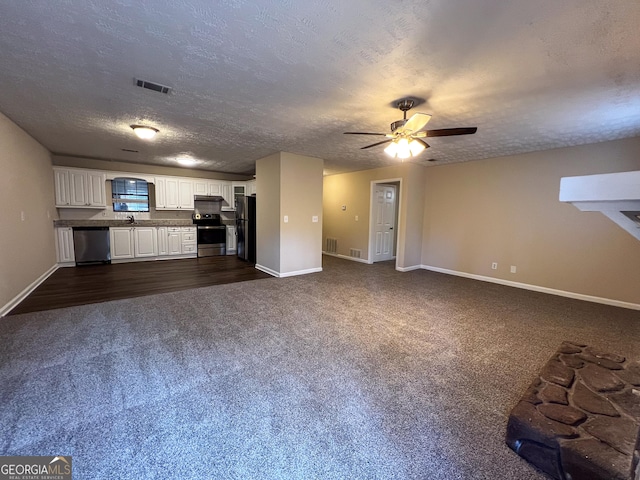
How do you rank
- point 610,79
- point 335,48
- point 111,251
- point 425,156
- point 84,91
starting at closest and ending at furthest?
point 335,48, point 610,79, point 84,91, point 425,156, point 111,251

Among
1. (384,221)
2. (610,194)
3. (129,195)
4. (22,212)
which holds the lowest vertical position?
(384,221)

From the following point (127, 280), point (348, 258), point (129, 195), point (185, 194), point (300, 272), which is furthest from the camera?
point (348, 258)

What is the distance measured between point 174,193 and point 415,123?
20.7 feet

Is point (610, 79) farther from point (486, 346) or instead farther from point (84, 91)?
point (84, 91)

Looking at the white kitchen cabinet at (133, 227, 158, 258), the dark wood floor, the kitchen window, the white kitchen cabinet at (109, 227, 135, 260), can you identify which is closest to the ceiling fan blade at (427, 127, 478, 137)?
the dark wood floor

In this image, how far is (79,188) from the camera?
5.89m

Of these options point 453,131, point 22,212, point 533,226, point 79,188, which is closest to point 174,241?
point 79,188

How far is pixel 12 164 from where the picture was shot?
3605mm

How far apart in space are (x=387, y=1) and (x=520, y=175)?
4.48 m

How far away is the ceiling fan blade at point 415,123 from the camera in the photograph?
8.33 feet

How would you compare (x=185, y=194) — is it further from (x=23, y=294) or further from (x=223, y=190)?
(x=23, y=294)

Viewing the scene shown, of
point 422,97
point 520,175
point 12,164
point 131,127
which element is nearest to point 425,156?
point 520,175

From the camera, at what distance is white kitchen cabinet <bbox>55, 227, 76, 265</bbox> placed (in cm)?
567

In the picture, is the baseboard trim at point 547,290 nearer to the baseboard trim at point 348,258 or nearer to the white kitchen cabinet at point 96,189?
the baseboard trim at point 348,258
